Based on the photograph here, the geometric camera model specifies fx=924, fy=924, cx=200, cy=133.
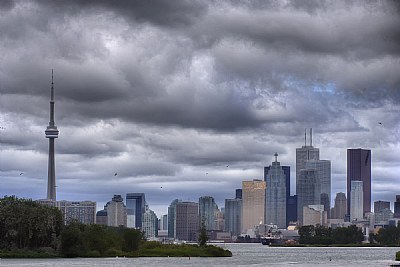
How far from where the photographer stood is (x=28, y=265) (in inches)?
7323

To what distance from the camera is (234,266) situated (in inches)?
7810

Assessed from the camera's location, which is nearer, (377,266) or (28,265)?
(28,265)

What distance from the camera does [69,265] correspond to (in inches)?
7288

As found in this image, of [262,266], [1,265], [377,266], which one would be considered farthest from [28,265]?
[377,266]

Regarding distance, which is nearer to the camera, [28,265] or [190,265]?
[28,265]

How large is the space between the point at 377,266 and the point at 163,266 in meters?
45.9

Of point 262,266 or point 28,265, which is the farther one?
point 262,266

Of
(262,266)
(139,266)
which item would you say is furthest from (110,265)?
(262,266)

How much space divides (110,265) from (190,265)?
1895 cm

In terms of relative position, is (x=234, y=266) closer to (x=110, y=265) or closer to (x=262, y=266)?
(x=262, y=266)

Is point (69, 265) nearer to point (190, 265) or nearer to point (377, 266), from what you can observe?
point (190, 265)

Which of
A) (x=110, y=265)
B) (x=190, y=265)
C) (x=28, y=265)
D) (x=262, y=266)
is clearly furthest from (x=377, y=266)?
(x=28, y=265)

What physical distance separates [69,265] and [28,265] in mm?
8425

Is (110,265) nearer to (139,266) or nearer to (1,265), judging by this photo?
(139,266)
